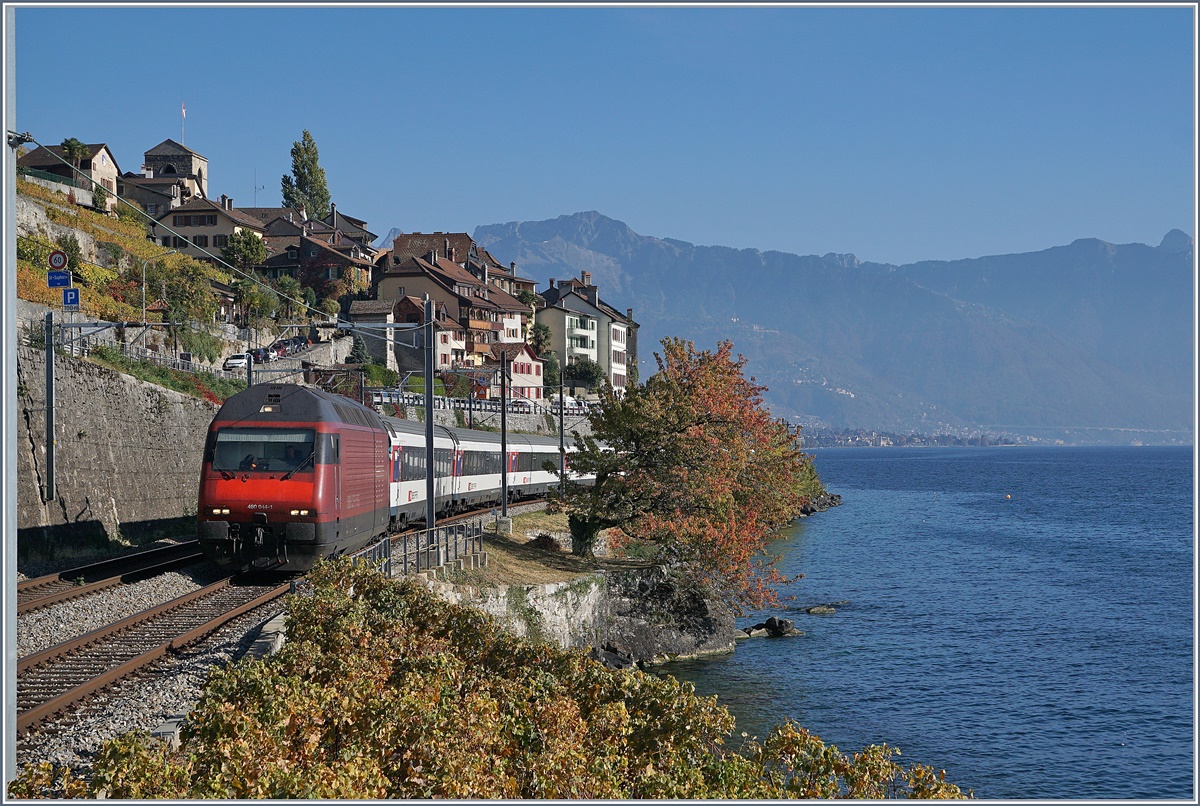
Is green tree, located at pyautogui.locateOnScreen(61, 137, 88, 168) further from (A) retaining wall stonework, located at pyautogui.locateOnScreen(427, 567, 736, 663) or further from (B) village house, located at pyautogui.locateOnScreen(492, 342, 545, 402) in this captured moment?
(A) retaining wall stonework, located at pyautogui.locateOnScreen(427, 567, 736, 663)

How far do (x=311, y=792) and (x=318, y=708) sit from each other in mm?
2099

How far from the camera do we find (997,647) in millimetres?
37750

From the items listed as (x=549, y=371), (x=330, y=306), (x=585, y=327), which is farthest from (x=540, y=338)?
(x=330, y=306)

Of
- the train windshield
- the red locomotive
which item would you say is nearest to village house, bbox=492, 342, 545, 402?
the red locomotive

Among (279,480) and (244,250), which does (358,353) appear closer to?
(244,250)

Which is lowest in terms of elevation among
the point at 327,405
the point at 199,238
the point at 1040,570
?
the point at 1040,570

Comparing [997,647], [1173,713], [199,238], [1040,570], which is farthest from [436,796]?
[199,238]

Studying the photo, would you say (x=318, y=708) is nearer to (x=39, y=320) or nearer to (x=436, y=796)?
(x=436, y=796)

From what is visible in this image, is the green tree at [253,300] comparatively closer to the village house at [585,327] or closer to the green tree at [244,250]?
the green tree at [244,250]

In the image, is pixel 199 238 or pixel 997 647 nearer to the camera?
pixel 997 647

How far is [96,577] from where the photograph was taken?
901 inches

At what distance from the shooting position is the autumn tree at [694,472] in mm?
33219

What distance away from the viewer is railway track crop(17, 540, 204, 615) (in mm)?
19703

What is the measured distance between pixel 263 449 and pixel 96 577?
4689mm
